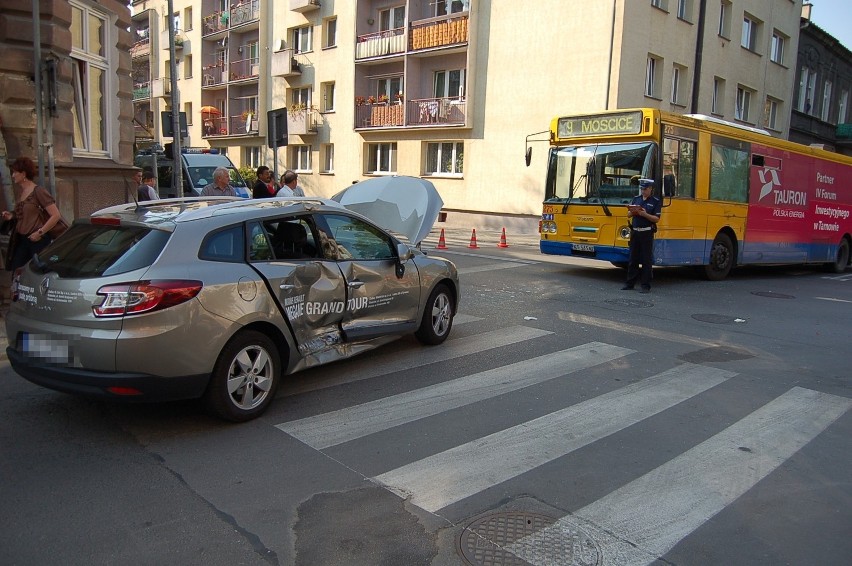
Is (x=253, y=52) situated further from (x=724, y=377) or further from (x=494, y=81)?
(x=724, y=377)

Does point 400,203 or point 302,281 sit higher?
point 400,203

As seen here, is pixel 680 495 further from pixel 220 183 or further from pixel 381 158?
pixel 381 158

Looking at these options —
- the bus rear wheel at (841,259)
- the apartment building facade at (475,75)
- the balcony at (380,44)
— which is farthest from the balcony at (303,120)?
the bus rear wheel at (841,259)

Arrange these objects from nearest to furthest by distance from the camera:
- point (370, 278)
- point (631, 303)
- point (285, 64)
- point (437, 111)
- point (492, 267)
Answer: point (370, 278)
point (631, 303)
point (492, 267)
point (437, 111)
point (285, 64)

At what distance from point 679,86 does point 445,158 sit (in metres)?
9.33

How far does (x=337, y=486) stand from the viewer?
3.99 m

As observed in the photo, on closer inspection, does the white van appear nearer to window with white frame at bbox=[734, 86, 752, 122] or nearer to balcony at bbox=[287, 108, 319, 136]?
balcony at bbox=[287, 108, 319, 136]

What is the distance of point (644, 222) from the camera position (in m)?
11.2

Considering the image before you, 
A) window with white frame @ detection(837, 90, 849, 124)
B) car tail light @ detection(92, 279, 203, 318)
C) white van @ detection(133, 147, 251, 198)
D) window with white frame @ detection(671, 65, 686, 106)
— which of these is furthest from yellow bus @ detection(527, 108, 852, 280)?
window with white frame @ detection(837, 90, 849, 124)

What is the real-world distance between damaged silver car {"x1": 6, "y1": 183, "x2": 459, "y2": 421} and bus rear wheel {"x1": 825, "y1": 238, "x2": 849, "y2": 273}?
1560cm

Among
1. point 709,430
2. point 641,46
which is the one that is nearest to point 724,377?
point 709,430

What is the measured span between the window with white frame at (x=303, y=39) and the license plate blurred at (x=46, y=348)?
31383mm

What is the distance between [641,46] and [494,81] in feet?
18.0

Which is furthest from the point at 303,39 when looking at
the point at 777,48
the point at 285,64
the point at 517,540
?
the point at 517,540
